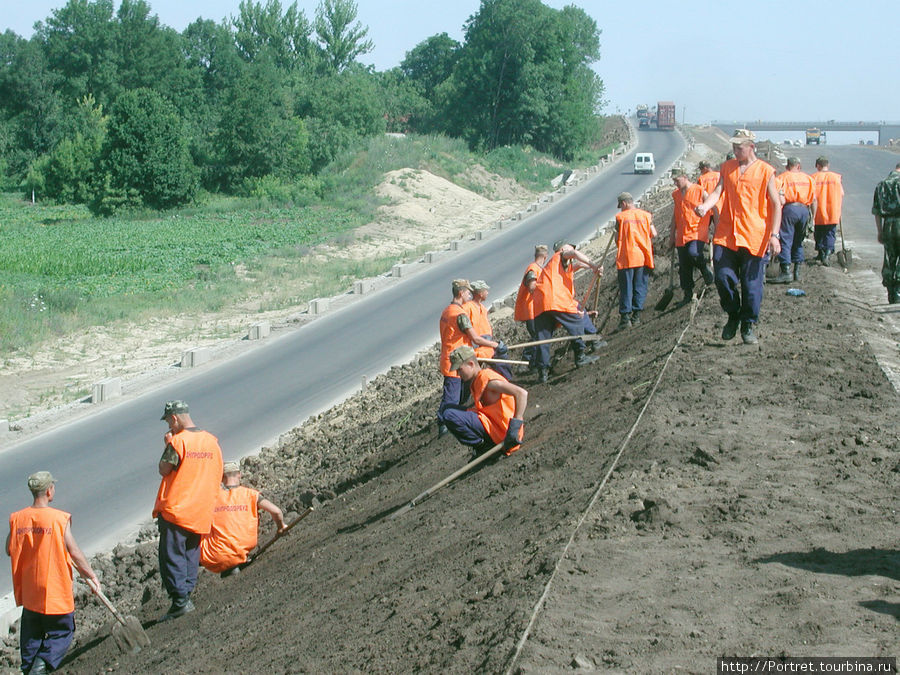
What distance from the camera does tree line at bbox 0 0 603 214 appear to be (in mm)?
55625

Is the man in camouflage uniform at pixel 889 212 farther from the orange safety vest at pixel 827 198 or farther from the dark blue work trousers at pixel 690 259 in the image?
the orange safety vest at pixel 827 198

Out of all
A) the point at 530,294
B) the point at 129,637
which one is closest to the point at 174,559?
the point at 129,637

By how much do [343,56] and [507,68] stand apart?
3450 cm

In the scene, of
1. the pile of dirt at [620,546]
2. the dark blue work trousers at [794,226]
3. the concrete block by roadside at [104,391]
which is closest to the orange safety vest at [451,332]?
the pile of dirt at [620,546]

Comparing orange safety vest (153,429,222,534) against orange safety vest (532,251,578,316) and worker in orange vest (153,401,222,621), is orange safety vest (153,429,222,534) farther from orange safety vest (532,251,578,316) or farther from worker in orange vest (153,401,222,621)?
orange safety vest (532,251,578,316)

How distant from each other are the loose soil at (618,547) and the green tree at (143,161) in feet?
149

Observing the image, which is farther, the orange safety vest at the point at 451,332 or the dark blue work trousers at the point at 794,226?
the dark blue work trousers at the point at 794,226

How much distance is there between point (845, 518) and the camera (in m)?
5.99

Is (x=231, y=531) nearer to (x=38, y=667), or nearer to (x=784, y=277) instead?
(x=38, y=667)

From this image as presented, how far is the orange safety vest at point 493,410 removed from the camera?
28.7 feet

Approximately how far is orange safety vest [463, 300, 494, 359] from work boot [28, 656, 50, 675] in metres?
5.15

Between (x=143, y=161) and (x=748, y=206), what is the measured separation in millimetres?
49135

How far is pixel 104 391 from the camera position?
17.8 metres

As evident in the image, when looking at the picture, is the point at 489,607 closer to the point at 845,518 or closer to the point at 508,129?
the point at 845,518
